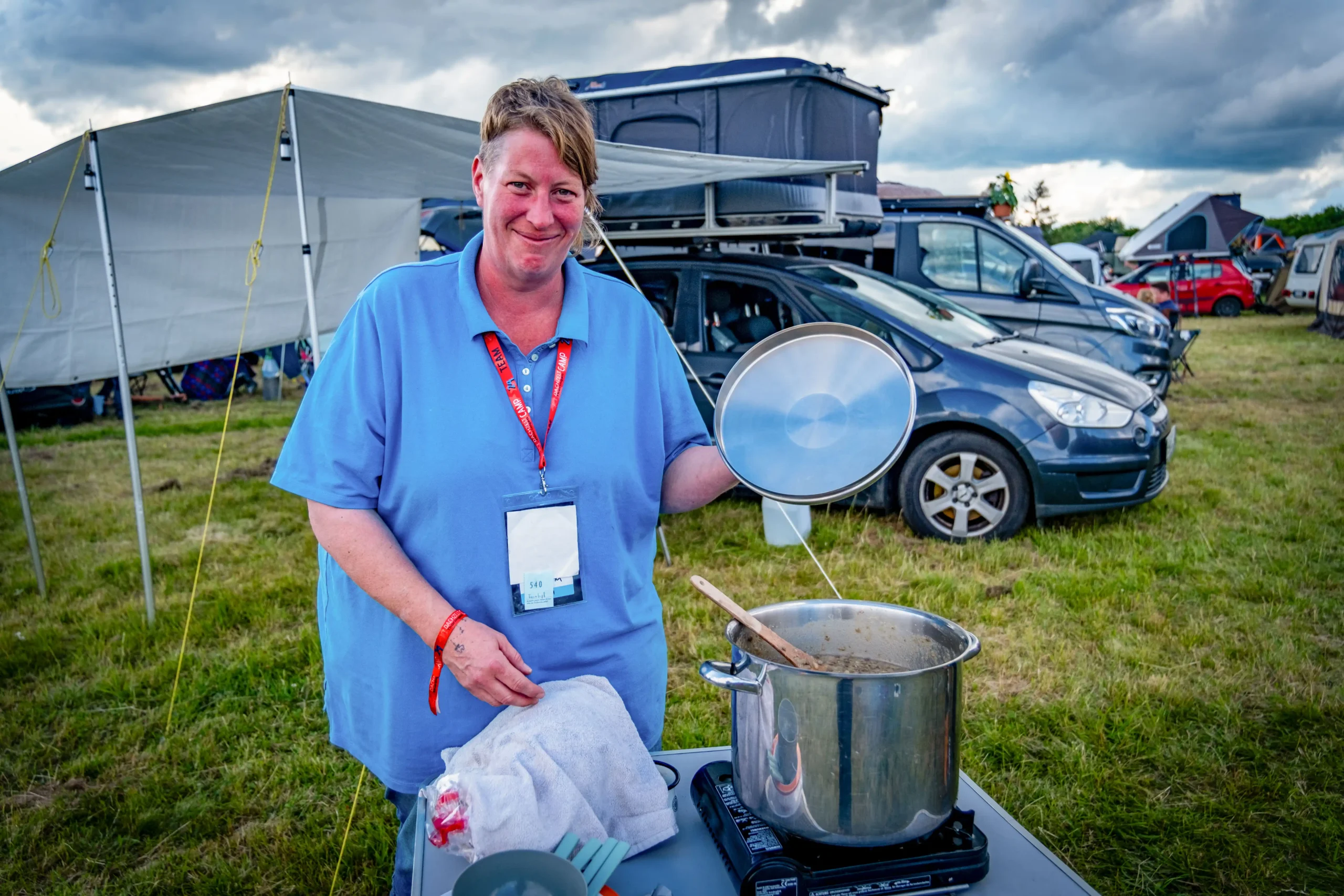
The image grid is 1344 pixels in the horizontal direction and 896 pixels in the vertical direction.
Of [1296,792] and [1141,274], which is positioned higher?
[1141,274]

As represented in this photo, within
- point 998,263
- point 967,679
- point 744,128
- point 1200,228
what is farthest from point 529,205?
point 1200,228

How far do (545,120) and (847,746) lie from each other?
3.44ft

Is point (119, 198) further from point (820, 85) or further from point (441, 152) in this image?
point (820, 85)

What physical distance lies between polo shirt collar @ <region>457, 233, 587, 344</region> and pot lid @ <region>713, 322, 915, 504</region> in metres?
0.31

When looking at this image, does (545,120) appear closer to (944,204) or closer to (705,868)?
(705,868)

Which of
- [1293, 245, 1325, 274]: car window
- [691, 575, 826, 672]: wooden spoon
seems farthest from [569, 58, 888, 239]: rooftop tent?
[1293, 245, 1325, 274]: car window

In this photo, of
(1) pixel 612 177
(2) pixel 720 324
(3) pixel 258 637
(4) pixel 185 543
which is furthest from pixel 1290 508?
(4) pixel 185 543

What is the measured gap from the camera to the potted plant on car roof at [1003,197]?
10.7 m

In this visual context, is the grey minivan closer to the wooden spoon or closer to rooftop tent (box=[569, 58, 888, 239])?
rooftop tent (box=[569, 58, 888, 239])

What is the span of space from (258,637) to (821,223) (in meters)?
3.80

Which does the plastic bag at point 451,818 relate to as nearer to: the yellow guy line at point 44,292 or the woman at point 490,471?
the woman at point 490,471

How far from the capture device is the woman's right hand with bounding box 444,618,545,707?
134 centimetres

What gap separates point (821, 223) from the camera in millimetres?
5410

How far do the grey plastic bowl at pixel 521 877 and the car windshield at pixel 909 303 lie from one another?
4638 mm
